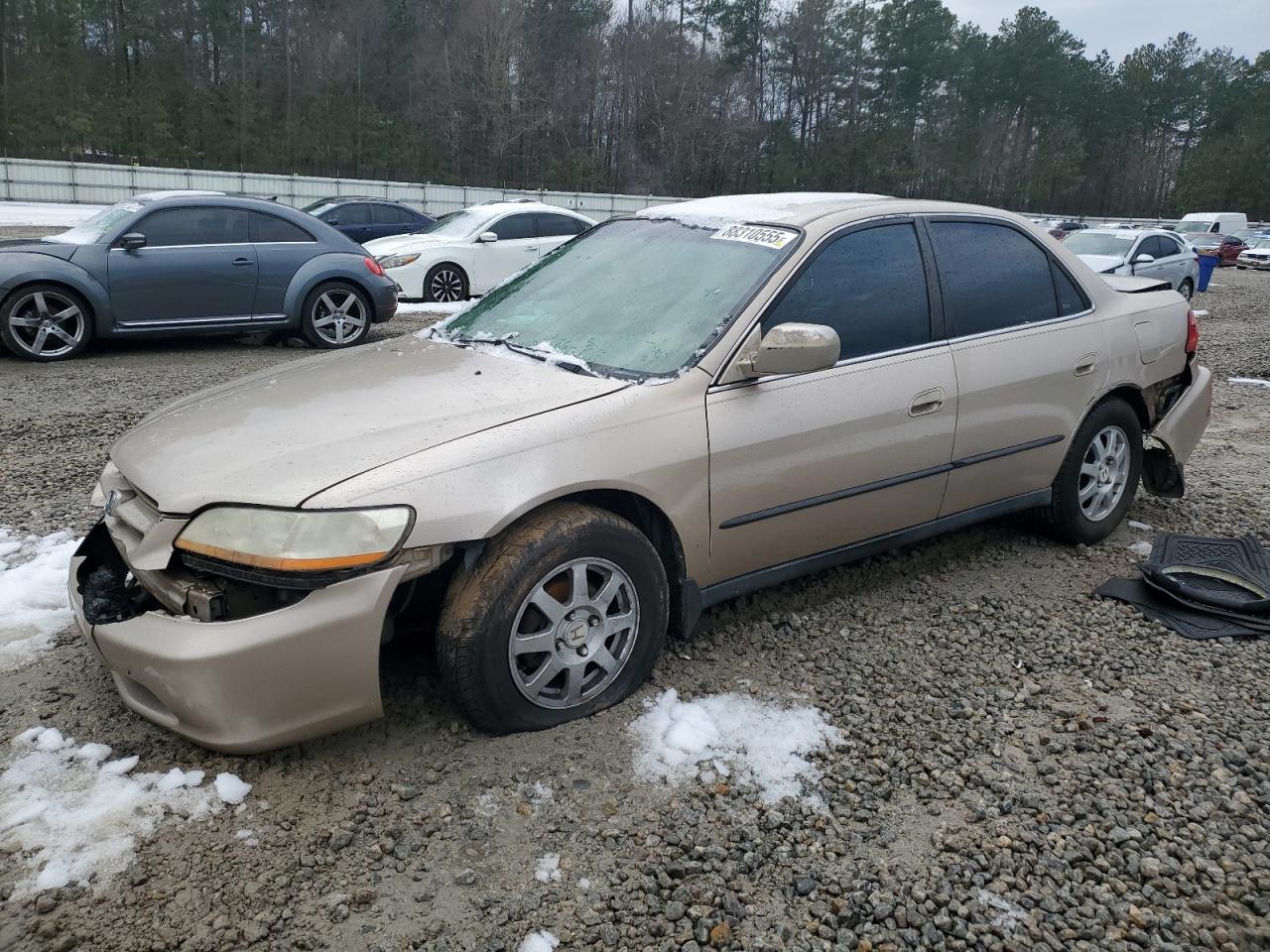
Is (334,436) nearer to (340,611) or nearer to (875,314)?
(340,611)

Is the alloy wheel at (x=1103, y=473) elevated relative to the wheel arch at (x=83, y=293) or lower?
lower

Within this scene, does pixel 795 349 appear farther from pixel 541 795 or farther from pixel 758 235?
pixel 541 795

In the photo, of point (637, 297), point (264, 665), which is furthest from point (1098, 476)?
point (264, 665)

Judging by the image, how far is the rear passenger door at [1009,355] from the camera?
3916 mm

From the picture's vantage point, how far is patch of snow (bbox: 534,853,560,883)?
7.85 ft

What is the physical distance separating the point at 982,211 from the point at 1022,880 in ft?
9.45

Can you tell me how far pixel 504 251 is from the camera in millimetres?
13773

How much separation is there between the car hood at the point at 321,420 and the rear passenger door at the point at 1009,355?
1.59 m

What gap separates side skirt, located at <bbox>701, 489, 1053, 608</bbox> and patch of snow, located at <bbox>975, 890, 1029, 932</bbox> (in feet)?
4.11

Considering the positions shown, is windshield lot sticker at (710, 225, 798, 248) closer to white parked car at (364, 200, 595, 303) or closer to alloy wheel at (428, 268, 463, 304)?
white parked car at (364, 200, 595, 303)

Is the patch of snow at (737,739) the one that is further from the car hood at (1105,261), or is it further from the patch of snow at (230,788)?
the car hood at (1105,261)

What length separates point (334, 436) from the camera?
9.35ft

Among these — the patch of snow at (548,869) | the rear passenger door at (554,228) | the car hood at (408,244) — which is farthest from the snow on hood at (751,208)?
the rear passenger door at (554,228)

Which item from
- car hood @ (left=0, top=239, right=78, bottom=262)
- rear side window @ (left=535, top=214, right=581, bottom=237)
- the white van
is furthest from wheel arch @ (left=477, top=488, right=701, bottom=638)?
the white van
